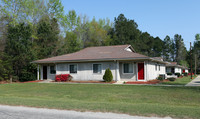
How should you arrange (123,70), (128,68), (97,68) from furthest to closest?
(97,68) < (123,70) < (128,68)

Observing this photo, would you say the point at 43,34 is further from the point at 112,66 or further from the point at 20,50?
the point at 112,66

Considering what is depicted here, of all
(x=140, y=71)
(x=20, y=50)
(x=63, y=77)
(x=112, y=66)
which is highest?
(x=20, y=50)

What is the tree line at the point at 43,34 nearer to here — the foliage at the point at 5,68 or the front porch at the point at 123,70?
the foliage at the point at 5,68

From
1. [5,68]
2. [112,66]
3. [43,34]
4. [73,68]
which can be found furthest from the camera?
[43,34]

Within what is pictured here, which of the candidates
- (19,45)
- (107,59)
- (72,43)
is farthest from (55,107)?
(72,43)

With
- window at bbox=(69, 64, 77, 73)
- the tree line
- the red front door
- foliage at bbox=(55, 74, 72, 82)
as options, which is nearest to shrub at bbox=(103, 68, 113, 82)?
the red front door

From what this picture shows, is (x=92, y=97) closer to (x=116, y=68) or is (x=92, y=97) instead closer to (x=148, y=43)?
(x=116, y=68)

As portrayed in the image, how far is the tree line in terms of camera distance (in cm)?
2820

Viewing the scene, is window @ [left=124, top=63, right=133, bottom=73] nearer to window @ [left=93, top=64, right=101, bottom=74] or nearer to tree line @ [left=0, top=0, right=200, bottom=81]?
window @ [left=93, top=64, right=101, bottom=74]

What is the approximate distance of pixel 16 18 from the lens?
38188 mm

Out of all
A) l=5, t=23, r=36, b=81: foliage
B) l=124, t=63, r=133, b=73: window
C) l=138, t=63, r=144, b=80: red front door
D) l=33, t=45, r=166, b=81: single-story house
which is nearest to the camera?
l=33, t=45, r=166, b=81: single-story house

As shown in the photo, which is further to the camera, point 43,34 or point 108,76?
point 43,34

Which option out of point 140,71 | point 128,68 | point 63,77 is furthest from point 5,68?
point 140,71

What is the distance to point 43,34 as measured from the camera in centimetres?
3469
